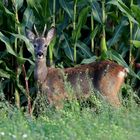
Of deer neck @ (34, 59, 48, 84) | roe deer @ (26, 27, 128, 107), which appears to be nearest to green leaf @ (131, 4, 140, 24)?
roe deer @ (26, 27, 128, 107)

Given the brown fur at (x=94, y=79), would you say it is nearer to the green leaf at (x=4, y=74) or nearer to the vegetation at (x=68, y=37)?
the vegetation at (x=68, y=37)

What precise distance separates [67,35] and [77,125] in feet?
17.5

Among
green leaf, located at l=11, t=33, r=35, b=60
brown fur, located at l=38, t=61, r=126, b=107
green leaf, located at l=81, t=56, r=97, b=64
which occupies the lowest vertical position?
brown fur, located at l=38, t=61, r=126, b=107

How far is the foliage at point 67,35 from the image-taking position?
12.7 meters

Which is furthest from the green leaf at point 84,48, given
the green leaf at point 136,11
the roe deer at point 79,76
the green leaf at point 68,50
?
the green leaf at point 136,11

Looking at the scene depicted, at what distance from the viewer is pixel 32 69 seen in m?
12.8

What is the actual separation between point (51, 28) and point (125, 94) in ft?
5.57

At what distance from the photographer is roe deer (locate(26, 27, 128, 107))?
11.9m

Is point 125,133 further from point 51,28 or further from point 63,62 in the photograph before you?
point 63,62

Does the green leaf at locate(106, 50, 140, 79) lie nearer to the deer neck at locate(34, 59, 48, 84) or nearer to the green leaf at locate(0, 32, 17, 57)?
the deer neck at locate(34, 59, 48, 84)

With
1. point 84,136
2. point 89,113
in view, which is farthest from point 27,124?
point 84,136

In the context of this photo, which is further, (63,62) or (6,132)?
(63,62)

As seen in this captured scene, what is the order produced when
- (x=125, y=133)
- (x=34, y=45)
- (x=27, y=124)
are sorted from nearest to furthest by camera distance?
(x=125, y=133) < (x=27, y=124) < (x=34, y=45)

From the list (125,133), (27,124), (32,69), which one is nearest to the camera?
(125,133)
